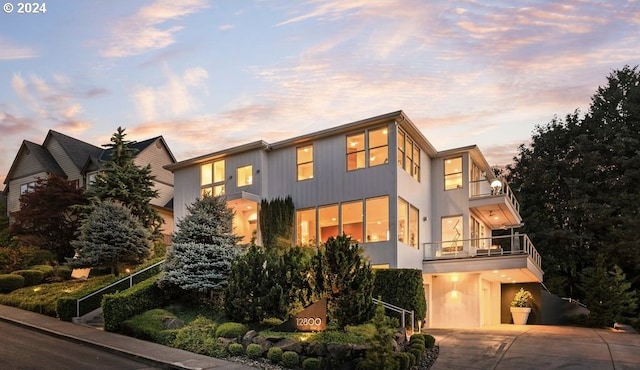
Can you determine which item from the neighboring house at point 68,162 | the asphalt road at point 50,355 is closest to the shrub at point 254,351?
the asphalt road at point 50,355

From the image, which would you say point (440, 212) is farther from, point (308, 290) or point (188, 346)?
point (188, 346)

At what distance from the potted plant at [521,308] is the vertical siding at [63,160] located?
27645mm

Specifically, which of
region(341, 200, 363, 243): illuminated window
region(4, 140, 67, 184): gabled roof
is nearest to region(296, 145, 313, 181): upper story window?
region(341, 200, 363, 243): illuminated window

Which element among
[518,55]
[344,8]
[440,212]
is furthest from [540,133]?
[344,8]

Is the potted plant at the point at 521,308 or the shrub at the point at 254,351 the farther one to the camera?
the potted plant at the point at 521,308

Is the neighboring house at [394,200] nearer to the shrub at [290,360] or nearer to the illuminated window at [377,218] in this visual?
the illuminated window at [377,218]

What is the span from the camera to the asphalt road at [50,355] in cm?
1156

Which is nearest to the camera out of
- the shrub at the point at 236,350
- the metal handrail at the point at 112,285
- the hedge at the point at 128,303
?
the shrub at the point at 236,350

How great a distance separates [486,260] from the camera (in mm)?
21500

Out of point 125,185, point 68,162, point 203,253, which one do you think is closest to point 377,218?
point 203,253

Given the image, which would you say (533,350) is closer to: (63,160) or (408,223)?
(408,223)

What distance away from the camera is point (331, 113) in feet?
85.7

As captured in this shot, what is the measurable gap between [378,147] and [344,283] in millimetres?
9476

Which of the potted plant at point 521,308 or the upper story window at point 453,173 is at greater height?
the upper story window at point 453,173
